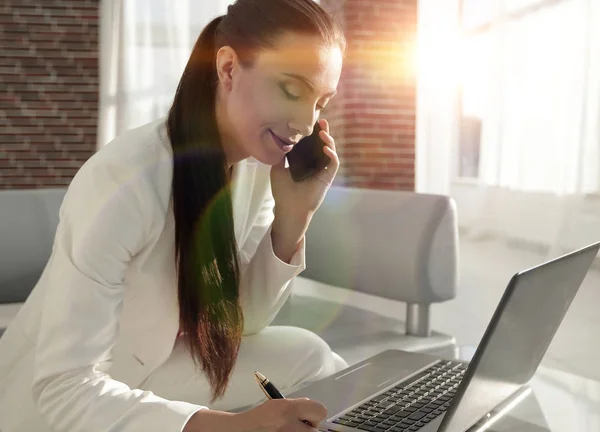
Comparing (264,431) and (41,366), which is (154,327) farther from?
(264,431)

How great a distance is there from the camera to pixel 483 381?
2.42ft

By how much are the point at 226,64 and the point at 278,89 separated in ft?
0.34

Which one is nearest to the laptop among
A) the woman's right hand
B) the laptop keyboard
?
the laptop keyboard

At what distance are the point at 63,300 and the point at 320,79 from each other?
452 mm

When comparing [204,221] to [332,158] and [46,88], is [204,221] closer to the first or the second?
[332,158]

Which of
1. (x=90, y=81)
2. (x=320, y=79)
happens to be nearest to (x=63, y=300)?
(x=320, y=79)

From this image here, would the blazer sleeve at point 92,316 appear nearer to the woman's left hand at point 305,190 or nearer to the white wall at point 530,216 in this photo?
the woman's left hand at point 305,190

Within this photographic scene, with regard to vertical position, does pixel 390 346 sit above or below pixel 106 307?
below

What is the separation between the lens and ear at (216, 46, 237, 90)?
1.00 metres

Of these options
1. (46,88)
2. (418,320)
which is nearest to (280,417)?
(418,320)

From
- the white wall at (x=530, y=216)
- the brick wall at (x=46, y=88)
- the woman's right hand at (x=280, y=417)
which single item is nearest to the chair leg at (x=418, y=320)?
the woman's right hand at (x=280, y=417)

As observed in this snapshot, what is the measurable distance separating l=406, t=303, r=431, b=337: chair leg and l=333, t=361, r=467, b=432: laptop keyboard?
108 cm

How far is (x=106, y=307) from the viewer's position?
33.1 inches

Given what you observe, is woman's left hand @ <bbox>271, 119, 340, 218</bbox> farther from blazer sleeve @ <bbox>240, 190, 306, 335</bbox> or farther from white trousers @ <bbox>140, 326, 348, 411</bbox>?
white trousers @ <bbox>140, 326, 348, 411</bbox>
